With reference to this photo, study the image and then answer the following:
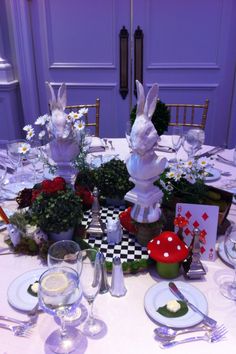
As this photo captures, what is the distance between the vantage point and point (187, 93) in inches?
109

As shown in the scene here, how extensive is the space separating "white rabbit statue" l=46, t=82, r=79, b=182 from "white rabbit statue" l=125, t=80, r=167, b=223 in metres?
0.24

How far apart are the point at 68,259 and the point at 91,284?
82mm

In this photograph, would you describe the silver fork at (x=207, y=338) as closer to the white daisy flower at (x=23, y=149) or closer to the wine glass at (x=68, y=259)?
the wine glass at (x=68, y=259)

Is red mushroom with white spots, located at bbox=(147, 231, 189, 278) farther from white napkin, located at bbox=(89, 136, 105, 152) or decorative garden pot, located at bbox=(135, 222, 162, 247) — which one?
white napkin, located at bbox=(89, 136, 105, 152)

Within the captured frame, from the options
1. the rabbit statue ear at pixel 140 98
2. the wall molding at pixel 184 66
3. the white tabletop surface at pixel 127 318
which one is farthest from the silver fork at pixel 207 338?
the wall molding at pixel 184 66

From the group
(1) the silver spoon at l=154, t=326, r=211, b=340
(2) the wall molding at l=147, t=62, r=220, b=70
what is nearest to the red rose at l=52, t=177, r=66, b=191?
(1) the silver spoon at l=154, t=326, r=211, b=340

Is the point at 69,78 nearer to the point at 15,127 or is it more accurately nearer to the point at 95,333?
the point at 15,127

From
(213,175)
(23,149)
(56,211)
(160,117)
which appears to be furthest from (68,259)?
(160,117)

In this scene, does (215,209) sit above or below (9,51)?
below

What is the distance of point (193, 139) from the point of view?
1.43 meters

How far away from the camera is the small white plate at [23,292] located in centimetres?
75

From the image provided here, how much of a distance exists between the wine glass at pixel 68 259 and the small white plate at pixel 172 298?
0.15m

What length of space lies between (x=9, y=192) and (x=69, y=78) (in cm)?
177

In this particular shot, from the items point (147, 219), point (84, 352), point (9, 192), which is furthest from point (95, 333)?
point (9, 192)
